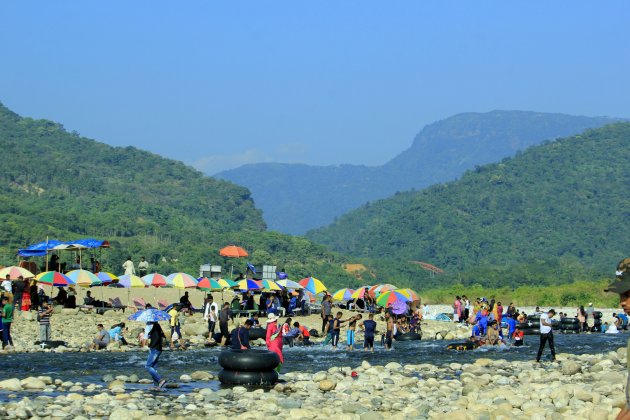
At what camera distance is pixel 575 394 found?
1919 centimetres

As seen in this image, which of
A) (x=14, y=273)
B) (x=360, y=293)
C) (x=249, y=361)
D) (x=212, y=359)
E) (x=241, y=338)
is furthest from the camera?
(x=360, y=293)

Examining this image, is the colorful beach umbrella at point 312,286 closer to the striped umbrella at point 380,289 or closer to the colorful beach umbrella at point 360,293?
the striped umbrella at point 380,289

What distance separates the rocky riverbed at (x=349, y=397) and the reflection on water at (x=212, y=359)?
1715mm

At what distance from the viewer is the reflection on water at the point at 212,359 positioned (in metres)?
23.1

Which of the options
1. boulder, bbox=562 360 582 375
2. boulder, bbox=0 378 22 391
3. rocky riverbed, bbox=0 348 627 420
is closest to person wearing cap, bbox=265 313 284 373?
rocky riverbed, bbox=0 348 627 420

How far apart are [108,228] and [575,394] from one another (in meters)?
62.8

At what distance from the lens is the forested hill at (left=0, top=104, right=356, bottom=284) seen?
7156 cm

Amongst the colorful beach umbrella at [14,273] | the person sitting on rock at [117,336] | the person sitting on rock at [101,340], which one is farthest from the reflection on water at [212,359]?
the colorful beach umbrella at [14,273]

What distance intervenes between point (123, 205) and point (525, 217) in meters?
45.8

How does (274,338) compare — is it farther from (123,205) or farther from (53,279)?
(123,205)

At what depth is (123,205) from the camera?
90.6 metres

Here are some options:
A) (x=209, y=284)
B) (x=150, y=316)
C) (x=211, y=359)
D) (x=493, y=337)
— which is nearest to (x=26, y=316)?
(x=211, y=359)

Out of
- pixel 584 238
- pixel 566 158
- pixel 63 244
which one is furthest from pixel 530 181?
pixel 63 244

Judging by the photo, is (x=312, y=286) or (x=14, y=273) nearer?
(x=14, y=273)
